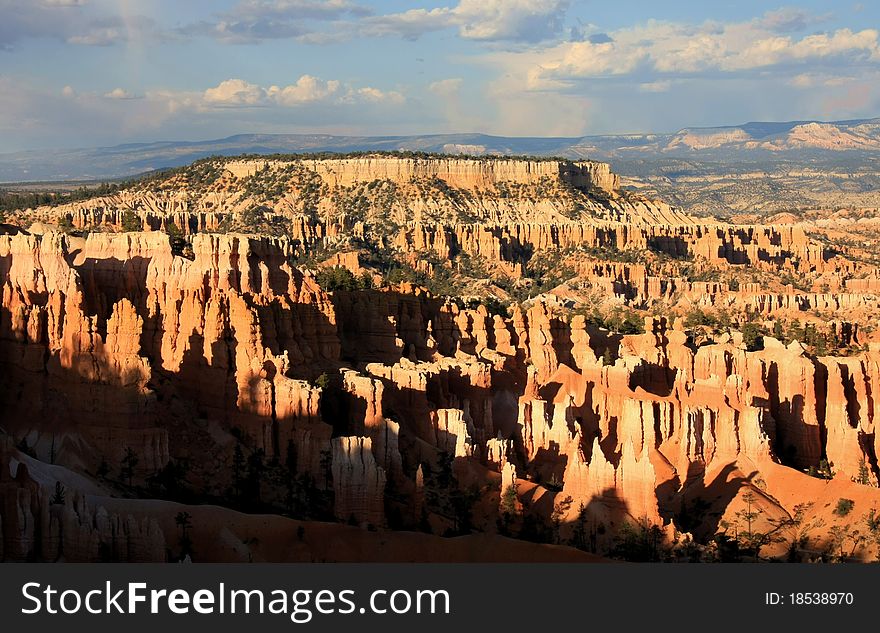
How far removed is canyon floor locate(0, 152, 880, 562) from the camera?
167 ft

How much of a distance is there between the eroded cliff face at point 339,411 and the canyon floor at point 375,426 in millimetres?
130

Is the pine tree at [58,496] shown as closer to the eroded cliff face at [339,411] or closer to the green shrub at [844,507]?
the eroded cliff face at [339,411]

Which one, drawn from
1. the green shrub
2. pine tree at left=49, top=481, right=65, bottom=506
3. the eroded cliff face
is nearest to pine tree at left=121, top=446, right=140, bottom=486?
the eroded cliff face

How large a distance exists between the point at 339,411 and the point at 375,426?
233 cm

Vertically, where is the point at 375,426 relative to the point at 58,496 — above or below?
below

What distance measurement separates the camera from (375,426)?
212ft

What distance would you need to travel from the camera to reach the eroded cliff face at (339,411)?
5731 cm

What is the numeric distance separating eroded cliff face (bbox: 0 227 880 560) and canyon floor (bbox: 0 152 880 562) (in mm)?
130

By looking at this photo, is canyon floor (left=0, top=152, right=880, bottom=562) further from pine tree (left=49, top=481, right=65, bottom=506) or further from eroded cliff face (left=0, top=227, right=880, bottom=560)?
pine tree (left=49, top=481, right=65, bottom=506)

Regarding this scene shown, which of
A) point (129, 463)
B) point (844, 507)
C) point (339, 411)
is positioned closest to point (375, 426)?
point (339, 411)

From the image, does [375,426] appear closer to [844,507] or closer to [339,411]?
[339,411]

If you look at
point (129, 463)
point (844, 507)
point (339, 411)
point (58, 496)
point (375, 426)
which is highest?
point (58, 496)

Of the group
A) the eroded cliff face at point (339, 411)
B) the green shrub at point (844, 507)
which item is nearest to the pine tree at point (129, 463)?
the eroded cliff face at point (339, 411)

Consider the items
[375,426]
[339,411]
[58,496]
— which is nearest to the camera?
[58,496]
